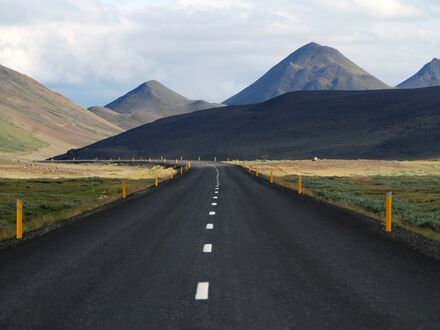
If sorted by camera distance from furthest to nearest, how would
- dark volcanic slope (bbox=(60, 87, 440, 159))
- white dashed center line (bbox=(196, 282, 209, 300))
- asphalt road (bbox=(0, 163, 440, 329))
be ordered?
dark volcanic slope (bbox=(60, 87, 440, 159)) < white dashed center line (bbox=(196, 282, 209, 300)) < asphalt road (bbox=(0, 163, 440, 329))

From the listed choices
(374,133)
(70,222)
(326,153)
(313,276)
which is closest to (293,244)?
(313,276)

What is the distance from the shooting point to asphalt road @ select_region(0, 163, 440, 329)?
303 inches

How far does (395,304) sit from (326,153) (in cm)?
14184

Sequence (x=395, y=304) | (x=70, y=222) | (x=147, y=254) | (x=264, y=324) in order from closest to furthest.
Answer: (x=264, y=324) → (x=395, y=304) → (x=147, y=254) → (x=70, y=222)

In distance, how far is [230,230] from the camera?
17.1m

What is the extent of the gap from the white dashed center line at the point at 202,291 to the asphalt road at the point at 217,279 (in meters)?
0.01

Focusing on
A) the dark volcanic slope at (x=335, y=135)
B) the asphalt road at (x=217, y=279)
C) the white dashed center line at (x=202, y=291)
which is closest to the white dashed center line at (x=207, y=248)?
the asphalt road at (x=217, y=279)

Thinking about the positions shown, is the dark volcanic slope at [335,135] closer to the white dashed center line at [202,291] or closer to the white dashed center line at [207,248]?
the white dashed center line at [207,248]

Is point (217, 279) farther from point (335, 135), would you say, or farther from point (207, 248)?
point (335, 135)

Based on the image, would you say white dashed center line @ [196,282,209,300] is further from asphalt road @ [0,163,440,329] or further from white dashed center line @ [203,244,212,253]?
white dashed center line @ [203,244,212,253]

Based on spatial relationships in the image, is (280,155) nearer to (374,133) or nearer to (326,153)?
(326,153)

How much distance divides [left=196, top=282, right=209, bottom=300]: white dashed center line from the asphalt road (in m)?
0.01

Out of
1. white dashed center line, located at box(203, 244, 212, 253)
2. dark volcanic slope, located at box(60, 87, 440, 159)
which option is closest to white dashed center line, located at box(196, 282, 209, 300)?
white dashed center line, located at box(203, 244, 212, 253)

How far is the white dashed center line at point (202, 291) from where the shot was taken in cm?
876
